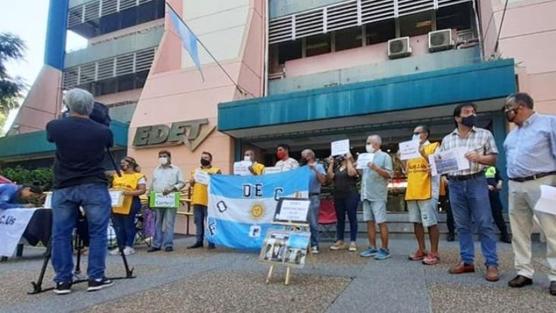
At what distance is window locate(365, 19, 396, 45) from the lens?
39.2ft

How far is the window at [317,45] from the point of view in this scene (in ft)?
41.6

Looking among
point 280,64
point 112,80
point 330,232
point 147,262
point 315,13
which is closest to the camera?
point 147,262

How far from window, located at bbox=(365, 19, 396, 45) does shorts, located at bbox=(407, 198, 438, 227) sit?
27.1 feet

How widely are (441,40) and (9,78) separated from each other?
17248 mm

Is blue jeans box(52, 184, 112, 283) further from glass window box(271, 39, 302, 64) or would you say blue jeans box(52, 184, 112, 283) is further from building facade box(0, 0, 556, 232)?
glass window box(271, 39, 302, 64)

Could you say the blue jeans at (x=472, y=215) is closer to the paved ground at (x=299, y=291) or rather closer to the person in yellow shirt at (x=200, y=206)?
the paved ground at (x=299, y=291)

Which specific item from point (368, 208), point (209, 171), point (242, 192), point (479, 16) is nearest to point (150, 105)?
point (209, 171)

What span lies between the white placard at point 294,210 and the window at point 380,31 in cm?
891

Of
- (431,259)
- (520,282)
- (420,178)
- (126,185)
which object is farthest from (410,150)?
(126,185)

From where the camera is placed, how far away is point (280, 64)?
13.3 metres

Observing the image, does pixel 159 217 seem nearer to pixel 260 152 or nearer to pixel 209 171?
pixel 209 171

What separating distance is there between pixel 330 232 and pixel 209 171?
276 centimetres

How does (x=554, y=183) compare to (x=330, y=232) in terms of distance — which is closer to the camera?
(x=554, y=183)

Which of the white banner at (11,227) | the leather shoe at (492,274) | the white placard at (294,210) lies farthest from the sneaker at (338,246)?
the white banner at (11,227)
